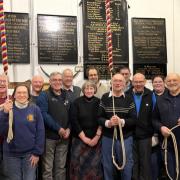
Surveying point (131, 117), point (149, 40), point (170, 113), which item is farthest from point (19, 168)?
point (149, 40)

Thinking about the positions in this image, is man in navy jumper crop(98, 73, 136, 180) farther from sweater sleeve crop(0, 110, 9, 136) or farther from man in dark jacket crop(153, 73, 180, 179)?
sweater sleeve crop(0, 110, 9, 136)

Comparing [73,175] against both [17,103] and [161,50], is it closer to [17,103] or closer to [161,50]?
[17,103]

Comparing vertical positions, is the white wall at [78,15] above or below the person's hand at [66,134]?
above

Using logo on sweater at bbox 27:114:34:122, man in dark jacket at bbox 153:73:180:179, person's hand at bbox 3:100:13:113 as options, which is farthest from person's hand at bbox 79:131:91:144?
person's hand at bbox 3:100:13:113

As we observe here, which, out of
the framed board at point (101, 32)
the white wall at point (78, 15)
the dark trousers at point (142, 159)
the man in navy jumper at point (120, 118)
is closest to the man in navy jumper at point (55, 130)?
the man in navy jumper at point (120, 118)

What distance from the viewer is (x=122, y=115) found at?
359 centimetres

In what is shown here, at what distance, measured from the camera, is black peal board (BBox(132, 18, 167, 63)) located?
17.3 ft

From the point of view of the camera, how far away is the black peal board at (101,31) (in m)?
5.03

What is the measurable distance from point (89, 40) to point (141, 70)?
3.14ft

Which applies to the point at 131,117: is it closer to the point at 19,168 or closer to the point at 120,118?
the point at 120,118

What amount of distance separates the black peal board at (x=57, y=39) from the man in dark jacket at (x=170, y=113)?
71.6 inches

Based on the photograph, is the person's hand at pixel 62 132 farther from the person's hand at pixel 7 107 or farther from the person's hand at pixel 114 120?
the person's hand at pixel 7 107

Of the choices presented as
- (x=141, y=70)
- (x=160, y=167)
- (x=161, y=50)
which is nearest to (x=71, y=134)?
(x=160, y=167)

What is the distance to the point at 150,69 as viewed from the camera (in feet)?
17.4
